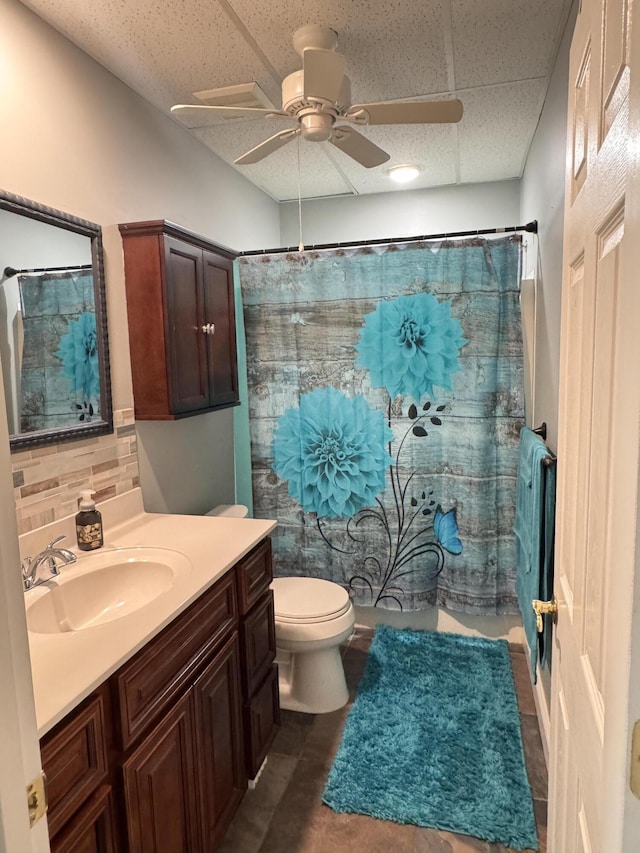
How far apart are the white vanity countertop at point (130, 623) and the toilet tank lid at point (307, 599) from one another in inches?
19.9

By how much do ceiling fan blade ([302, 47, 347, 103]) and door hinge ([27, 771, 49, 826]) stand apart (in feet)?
5.60

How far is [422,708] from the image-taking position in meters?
2.22

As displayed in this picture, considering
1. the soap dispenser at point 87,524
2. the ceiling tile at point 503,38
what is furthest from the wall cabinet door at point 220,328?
the ceiling tile at point 503,38

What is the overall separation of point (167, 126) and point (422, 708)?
265 centimetres

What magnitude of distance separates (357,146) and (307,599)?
1.82 meters

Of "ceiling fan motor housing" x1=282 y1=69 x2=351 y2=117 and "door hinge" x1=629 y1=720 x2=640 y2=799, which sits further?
"ceiling fan motor housing" x1=282 y1=69 x2=351 y2=117

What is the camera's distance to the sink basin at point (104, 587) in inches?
57.3

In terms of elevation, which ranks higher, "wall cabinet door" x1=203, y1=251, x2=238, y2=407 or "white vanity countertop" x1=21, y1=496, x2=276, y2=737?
"wall cabinet door" x1=203, y1=251, x2=238, y2=407

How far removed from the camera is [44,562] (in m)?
1.53

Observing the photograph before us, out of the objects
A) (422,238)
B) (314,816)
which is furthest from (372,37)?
(314,816)

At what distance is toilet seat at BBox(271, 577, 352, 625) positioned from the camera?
7.18ft

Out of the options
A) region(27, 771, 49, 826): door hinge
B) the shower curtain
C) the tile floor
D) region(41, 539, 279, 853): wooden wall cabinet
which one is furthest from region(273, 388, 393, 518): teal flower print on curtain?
region(27, 771, 49, 826): door hinge

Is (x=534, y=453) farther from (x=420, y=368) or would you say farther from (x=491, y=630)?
(x=491, y=630)

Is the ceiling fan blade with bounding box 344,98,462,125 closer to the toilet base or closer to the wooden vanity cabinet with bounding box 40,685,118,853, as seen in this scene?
the wooden vanity cabinet with bounding box 40,685,118,853
